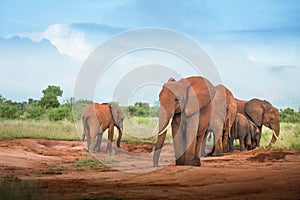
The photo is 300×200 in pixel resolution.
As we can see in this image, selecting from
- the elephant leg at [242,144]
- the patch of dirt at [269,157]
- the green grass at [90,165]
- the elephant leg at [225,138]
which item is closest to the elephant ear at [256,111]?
the elephant leg at [242,144]

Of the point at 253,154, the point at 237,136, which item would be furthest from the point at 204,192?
the point at 237,136

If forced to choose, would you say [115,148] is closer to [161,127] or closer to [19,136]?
[19,136]

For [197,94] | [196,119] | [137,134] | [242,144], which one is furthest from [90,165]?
[137,134]

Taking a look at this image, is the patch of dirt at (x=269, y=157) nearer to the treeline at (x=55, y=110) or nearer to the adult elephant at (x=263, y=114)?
the adult elephant at (x=263, y=114)

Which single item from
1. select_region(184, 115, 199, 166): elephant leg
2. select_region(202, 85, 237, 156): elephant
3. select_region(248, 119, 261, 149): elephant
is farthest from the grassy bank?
select_region(184, 115, 199, 166): elephant leg

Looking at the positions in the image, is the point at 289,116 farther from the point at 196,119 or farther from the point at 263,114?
the point at 196,119

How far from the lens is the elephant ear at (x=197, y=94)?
1135 centimetres

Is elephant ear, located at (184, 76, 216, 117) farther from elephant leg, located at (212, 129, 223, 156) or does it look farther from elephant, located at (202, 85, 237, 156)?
elephant leg, located at (212, 129, 223, 156)

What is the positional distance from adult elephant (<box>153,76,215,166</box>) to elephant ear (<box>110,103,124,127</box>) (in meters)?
8.53

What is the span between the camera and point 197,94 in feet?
37.9

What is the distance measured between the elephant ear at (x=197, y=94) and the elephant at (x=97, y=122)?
693 cm

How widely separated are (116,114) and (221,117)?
464cm

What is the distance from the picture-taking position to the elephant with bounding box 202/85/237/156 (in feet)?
57.0

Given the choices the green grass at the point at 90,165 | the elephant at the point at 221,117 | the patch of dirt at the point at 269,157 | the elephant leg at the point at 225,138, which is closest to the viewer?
the green grass at the point at 90,165
